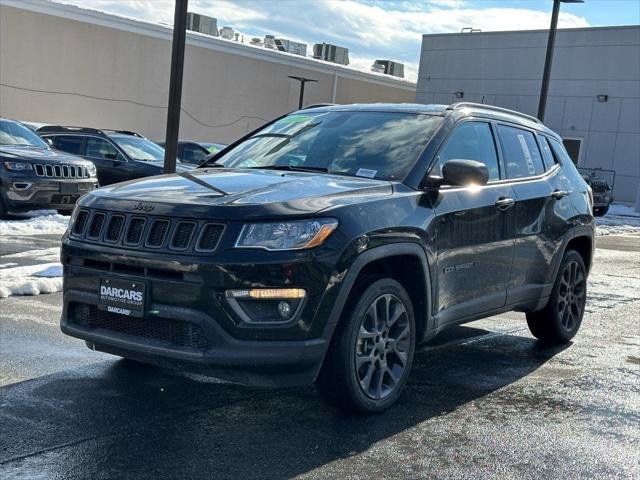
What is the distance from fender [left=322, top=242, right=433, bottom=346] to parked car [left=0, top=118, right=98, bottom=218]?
30.9 ft

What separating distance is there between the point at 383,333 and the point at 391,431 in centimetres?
55

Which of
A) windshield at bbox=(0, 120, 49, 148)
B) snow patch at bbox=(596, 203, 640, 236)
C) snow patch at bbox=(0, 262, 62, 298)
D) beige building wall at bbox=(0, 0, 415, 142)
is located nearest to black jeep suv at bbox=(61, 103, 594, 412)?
snow patch at bbox=(0, 262, 62, 298)

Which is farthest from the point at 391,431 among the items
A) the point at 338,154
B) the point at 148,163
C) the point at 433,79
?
the point at 433,79

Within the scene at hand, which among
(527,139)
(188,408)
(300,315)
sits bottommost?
(188,408)

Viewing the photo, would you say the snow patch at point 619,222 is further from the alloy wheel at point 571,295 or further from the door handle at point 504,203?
the door handle at point 504,203

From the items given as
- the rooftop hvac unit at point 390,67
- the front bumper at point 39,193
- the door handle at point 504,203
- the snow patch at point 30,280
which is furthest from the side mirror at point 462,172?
the rooftop hvac unit at point 390,67

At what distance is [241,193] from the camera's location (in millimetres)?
4480

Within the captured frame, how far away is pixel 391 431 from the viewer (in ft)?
15.1

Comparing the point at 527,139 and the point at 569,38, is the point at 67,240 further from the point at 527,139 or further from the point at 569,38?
the point at 569,38

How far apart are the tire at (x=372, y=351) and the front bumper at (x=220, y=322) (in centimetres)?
21

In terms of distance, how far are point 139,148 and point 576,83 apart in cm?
2787

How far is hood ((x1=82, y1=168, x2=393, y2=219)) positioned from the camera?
4258 millimetres

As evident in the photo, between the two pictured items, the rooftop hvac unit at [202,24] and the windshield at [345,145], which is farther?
the rooftop hvac unit at [202,24]

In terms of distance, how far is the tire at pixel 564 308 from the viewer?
680cm
